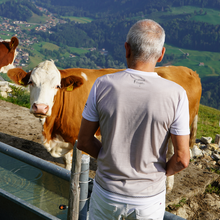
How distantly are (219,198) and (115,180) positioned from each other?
406cm

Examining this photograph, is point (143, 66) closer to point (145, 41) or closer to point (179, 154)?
point (145, 41)

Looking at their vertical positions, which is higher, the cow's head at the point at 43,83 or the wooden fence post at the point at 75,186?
the cow's head at the point at 43,83

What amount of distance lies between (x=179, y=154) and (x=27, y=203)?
6.16 feet

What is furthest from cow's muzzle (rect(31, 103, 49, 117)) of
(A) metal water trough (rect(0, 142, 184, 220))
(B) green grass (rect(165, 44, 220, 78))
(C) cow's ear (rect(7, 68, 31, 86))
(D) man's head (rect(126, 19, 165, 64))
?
(B) green grass (rect(165, 44, 220, 78))

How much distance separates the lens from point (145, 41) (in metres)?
1.46

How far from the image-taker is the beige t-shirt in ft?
4.71

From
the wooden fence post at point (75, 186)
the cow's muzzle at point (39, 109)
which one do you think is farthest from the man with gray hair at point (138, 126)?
the cow's muzzle at point (39, 109)

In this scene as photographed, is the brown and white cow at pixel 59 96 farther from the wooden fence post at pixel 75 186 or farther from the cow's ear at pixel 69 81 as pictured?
the wooden fence post at pixel 75 186

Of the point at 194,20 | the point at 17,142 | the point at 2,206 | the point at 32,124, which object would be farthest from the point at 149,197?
the point at 194,20

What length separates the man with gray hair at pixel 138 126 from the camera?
145cm

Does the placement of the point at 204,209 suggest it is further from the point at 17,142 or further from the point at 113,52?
the point at 113,52

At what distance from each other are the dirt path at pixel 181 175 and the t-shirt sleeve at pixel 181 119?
327 cm

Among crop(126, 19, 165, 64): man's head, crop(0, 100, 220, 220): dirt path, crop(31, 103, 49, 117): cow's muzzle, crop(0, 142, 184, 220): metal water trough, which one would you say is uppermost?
crop(126, 19, 165, 64): man's head

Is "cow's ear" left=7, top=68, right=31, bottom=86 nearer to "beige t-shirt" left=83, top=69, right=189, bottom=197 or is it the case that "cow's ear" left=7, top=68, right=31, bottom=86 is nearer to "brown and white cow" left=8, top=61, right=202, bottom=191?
"brown and white cow" left=8, top=61, right=202, bottom=191
